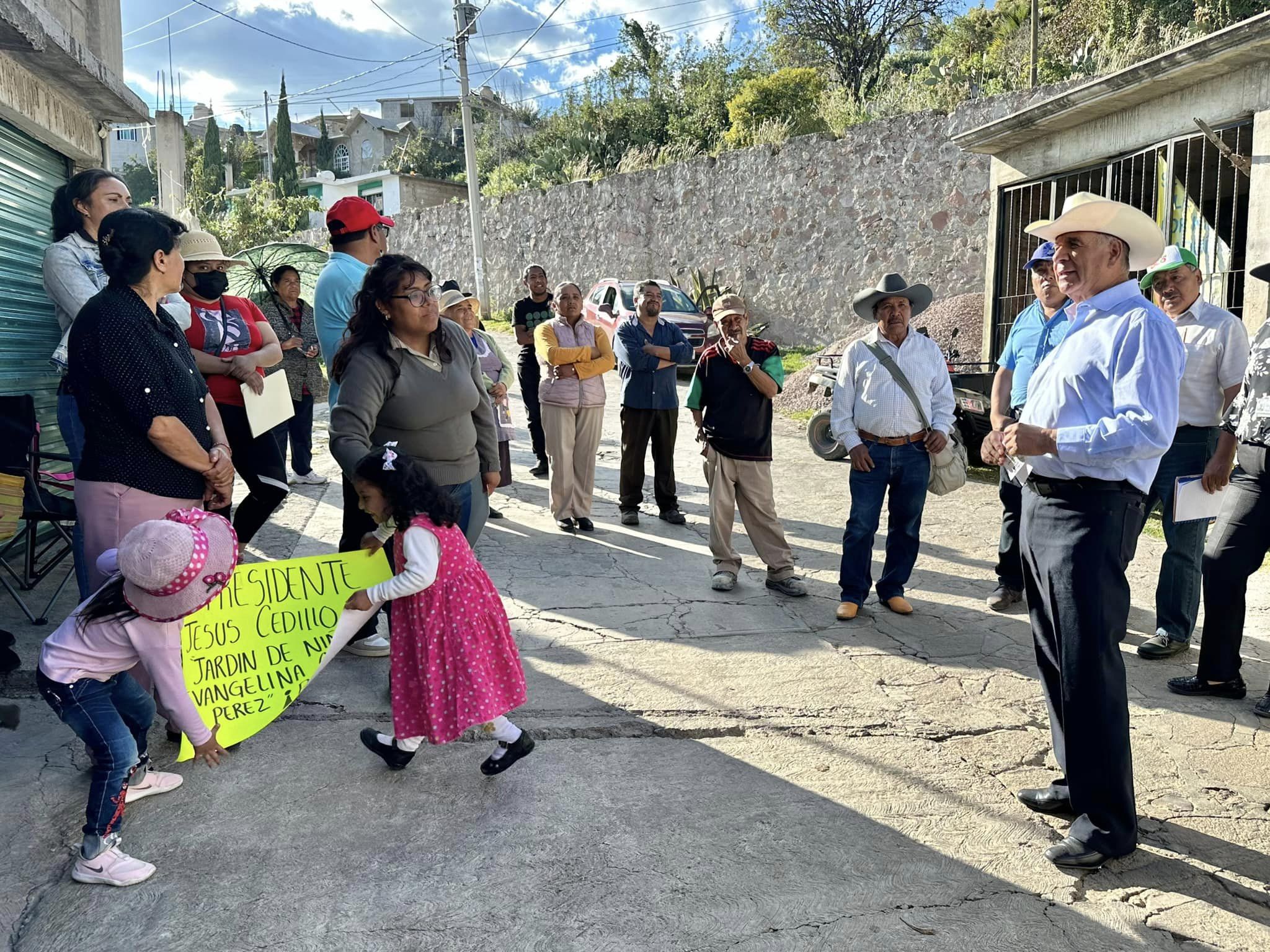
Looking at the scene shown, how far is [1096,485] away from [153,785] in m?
3.32

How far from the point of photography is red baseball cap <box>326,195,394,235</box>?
4609 millimetres

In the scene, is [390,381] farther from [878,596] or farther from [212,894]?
[878,596]

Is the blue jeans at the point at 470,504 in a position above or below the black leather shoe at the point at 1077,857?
above

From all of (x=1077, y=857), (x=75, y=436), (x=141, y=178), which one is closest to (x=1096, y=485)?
(x=1077, y=857)

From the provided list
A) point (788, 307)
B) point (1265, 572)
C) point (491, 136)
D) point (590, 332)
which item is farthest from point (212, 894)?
point (491, 136)

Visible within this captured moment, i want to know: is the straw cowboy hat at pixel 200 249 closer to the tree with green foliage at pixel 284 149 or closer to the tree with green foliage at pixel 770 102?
the tree with green foliage at pixel 770 102

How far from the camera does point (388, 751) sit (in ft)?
11.7

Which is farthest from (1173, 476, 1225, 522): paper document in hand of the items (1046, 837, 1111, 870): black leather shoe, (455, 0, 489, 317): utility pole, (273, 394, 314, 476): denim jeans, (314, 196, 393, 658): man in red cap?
(455, 0, 489, 317): utility pole

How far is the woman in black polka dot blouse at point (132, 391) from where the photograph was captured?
3281 millimetres

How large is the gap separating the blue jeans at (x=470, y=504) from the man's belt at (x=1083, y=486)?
220 centimetres

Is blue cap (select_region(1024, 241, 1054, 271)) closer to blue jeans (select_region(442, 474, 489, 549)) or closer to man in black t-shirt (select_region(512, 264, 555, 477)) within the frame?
blue jeans (select_region(442, 474, 489, 549))

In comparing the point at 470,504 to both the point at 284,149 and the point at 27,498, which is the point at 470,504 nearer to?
the point at 27,498

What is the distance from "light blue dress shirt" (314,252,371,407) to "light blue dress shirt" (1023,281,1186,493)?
10.1 ft

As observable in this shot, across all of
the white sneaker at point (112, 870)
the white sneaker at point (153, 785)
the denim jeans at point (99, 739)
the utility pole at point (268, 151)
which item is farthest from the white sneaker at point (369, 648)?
the utility pole at point (268, 151)
